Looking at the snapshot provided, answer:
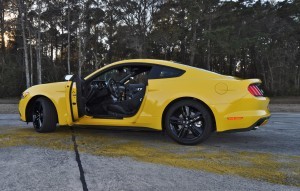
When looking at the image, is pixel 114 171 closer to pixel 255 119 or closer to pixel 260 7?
pixel 255 119

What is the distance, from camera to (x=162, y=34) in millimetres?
39188

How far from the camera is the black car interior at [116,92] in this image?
6262 millimetres

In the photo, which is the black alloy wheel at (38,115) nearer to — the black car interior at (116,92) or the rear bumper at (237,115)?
the black car interior at (116,92)

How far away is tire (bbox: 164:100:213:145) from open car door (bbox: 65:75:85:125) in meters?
1.54

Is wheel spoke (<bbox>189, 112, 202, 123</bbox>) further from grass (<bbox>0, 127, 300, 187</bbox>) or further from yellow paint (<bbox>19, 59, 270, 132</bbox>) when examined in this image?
grass (<bbox>0, 127, 300, 187</bbox>)

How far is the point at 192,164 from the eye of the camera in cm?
443

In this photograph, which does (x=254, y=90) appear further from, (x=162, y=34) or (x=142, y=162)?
(x=162, y=34)

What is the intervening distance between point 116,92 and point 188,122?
1.72 m

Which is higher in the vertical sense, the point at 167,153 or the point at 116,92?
the point at 116,92

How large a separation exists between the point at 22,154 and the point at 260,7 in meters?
42.5

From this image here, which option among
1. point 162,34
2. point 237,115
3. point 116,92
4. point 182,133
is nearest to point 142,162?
point 182,133

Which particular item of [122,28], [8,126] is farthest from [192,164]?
[122,28]

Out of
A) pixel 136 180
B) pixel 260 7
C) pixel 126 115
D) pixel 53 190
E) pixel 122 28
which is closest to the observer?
pixel 53 190

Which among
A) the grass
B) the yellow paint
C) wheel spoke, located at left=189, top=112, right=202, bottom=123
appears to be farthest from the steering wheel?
wheel spoke, located at left=189, top=112, right=202, bottom=123
